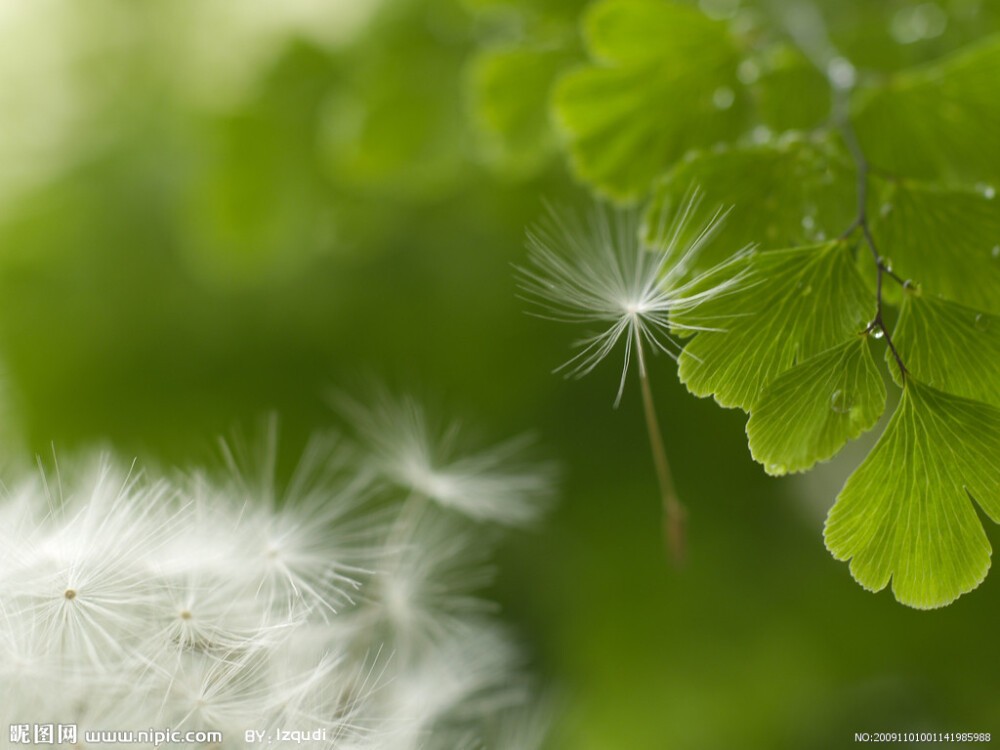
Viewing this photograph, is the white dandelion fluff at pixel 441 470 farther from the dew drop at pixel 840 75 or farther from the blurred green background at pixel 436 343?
the dew drop at pixel 840 75

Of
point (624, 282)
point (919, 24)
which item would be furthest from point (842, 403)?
point (919, 24)

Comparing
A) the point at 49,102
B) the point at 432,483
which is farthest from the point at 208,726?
the point at 49,102

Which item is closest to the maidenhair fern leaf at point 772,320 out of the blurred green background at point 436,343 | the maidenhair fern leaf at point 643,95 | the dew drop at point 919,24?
the maidenhair fern leaf at point 643,95

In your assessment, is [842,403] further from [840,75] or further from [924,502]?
[840,75]

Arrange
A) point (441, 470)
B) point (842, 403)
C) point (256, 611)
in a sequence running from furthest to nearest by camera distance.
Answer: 1. point (441, 470)
2. point (256, 611)
3. point (842, 403)

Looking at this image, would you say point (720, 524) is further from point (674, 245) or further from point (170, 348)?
point (170, 348)

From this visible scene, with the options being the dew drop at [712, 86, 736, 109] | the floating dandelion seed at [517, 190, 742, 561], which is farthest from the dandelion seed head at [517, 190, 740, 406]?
the dew drop at [712, 86, 736, 109]
